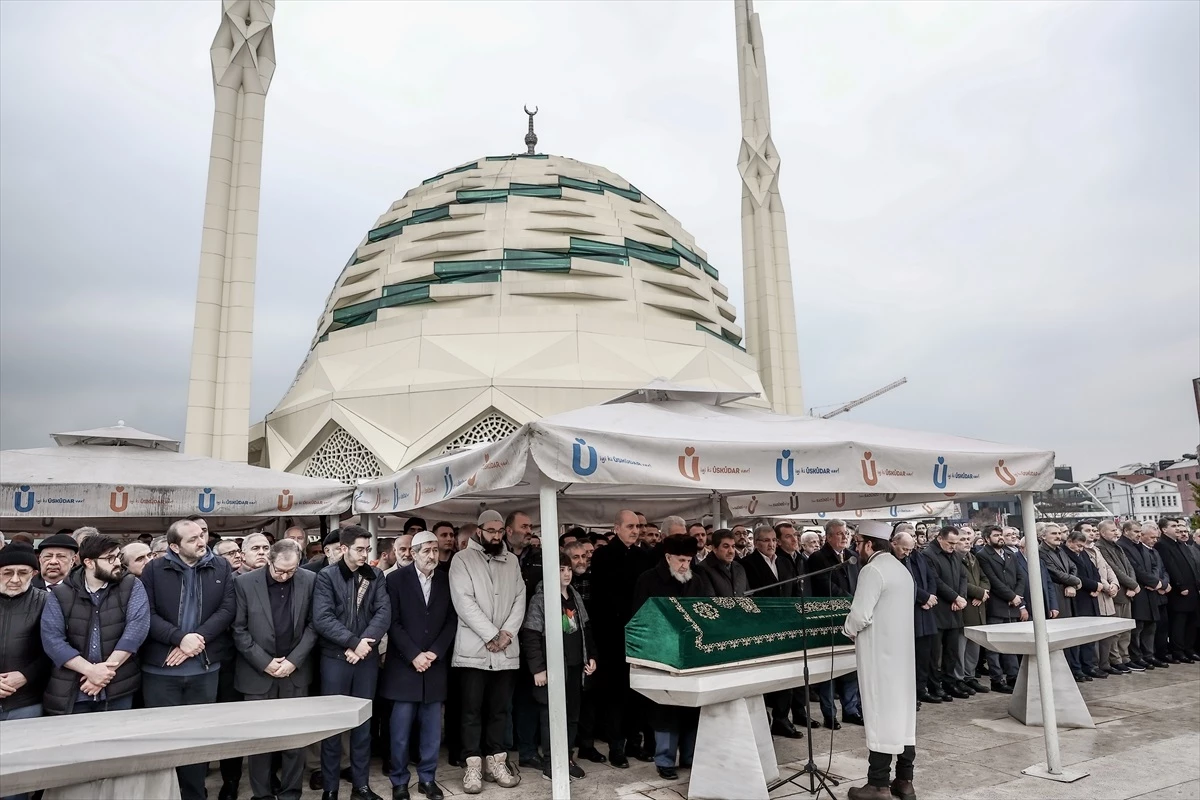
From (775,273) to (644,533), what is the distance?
25.1 meters

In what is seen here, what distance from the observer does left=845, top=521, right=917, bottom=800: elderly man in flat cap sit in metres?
4.89

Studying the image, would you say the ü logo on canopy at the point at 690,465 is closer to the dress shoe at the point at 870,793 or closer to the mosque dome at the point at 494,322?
the dress shoe at the point at 870,793

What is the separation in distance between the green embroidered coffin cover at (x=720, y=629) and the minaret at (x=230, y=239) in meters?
18.0

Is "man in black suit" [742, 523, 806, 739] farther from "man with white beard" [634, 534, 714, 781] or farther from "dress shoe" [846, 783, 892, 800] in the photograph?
"dress shoe" [846, 783, 892, 800]

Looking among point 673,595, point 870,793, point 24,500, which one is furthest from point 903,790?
point 24,500

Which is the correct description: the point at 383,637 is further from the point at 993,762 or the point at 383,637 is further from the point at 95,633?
the point at 993,762

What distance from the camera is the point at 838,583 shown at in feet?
26.9

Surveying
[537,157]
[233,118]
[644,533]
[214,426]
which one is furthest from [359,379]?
[644,533]

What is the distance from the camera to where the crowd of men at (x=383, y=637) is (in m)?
4.59

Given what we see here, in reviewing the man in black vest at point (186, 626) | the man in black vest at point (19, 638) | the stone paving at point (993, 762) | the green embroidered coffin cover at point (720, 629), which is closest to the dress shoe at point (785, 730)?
the stone paving at point (993, 762)

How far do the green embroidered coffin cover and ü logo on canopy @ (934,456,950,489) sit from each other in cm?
123

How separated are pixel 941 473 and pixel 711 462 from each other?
1879 millimetres

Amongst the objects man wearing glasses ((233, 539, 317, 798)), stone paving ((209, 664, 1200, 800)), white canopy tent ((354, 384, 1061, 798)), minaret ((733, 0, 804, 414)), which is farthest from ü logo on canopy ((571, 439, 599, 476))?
minaret ((733, 0, 804, 414))

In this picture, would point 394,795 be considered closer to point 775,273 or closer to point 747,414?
point 747,414
